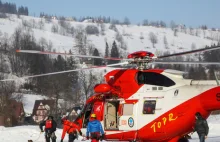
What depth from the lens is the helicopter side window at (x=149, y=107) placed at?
57.4 feet

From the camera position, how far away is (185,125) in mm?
16906

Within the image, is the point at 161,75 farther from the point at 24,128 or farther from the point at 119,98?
the point at 24,128

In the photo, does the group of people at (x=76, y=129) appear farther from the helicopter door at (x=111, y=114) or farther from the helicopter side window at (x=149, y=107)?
the helicopter side window at (x=149, y=107)

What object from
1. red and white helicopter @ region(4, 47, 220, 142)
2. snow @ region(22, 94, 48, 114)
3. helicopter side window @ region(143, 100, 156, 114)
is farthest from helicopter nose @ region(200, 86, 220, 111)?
snow @ region(22, 94, 48, 114)

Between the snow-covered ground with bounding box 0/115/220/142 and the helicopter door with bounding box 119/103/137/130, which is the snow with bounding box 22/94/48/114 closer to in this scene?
the snow-covered ground with bounding box 0/115/220/142

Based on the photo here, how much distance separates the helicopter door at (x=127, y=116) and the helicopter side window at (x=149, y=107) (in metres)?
0.42

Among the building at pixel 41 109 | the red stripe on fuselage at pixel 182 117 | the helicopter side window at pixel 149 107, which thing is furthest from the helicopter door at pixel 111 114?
the building at pixel 41 109

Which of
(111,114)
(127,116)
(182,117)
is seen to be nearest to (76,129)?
(111,114)

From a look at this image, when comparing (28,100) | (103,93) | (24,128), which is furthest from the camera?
(28,100)

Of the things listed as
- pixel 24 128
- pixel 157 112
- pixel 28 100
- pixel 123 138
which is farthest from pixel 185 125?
pixel 28 100

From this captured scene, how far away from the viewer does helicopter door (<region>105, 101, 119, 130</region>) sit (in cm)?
1867

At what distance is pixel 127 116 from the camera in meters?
18.0

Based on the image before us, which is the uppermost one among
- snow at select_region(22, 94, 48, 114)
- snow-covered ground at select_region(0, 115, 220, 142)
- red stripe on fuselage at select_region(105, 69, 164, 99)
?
red stripe on fuselage at select_region(105, 69, 164, 99)

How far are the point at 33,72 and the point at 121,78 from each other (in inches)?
4815
